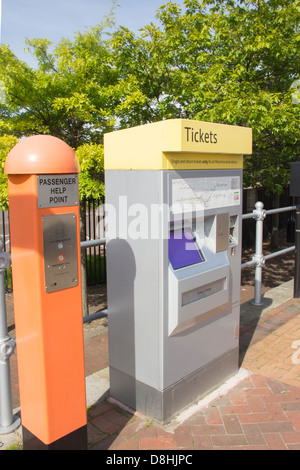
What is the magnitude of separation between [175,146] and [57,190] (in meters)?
0.87

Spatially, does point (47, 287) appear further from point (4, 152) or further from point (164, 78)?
point (164, 78)

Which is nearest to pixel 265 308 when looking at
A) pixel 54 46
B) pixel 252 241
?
pixel 54 46

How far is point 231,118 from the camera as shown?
6.11 meters

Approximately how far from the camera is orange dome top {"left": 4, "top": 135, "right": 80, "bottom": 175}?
196cm

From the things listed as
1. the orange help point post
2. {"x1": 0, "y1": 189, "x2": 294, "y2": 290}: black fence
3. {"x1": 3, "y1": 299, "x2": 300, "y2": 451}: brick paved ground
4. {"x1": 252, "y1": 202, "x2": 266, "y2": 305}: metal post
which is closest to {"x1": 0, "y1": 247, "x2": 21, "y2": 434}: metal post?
the orange help point post

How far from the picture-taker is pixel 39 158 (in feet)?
6.42

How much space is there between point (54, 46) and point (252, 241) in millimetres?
8287

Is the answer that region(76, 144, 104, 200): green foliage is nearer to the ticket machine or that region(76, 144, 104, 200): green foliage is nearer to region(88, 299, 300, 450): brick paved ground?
the ticket machine

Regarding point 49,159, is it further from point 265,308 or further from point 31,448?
point 265,308

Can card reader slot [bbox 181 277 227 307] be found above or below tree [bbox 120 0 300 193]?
below

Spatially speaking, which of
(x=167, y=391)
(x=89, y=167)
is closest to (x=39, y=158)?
(x=167, y=391)

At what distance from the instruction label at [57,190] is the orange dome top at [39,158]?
0.12ft
